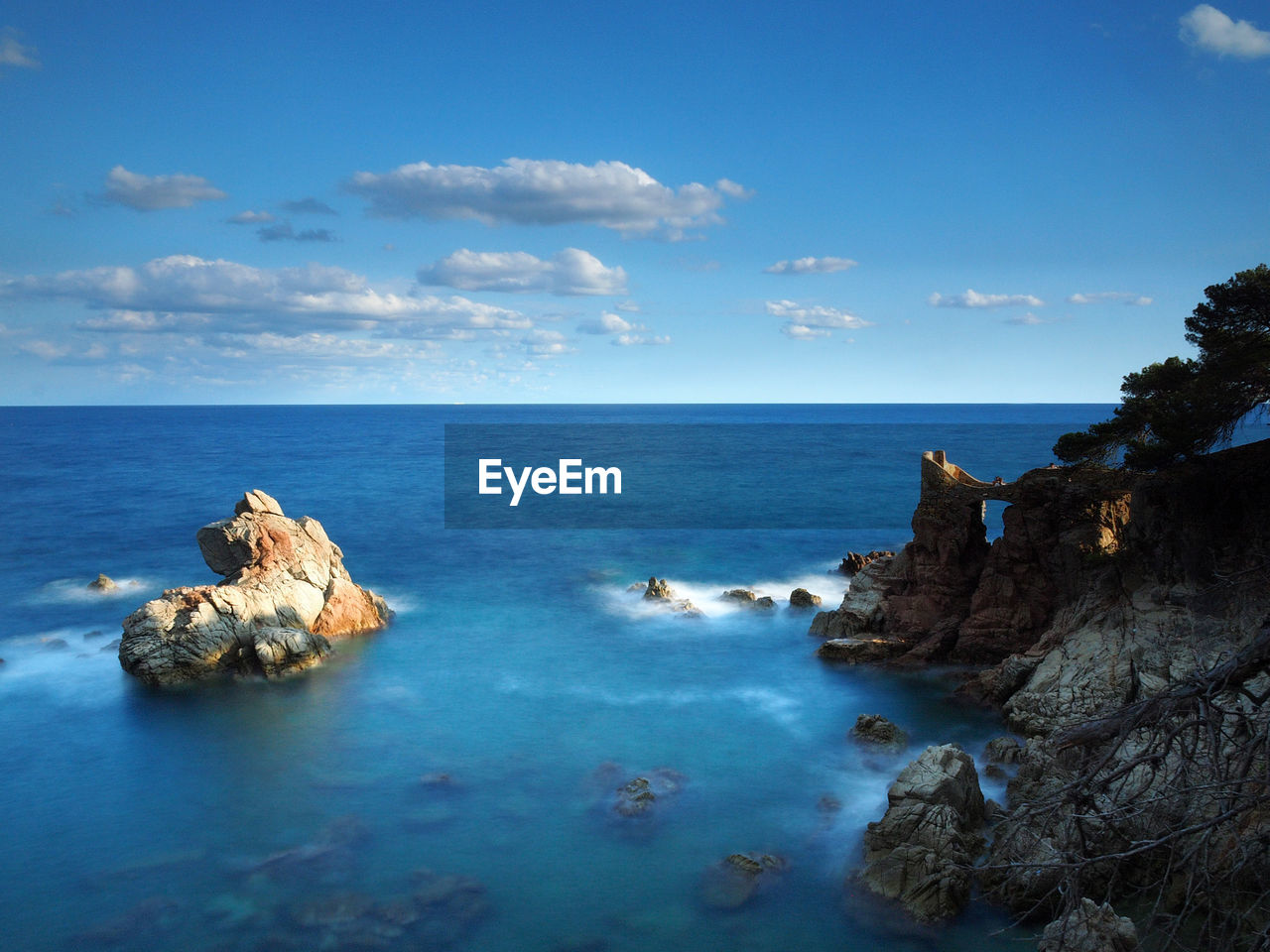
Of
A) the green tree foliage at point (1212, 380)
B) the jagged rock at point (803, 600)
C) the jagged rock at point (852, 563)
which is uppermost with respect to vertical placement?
the green tree foliage at point (1212, 380)

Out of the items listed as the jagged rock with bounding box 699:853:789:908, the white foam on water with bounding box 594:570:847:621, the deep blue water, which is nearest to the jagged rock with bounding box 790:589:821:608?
the white foam on water with bounding box 594:570:847:621

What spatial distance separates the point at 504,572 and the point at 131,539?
26602mm

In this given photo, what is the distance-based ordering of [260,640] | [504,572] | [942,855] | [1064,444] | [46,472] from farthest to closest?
[46,472]
[504,572]
[260,640]
[1064,444]
[942,855]

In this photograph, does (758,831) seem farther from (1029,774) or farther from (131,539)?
(131,539)

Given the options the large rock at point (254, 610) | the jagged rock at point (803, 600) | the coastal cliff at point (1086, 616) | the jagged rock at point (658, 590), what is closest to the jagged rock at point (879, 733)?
the coastal cliff at point (1086, 616)

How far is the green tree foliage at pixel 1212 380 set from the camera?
22.0m

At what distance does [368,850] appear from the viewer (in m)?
21.0

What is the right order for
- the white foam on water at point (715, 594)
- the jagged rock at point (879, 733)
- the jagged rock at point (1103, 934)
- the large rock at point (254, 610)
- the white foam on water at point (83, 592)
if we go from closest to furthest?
1. the jagged rock at point (1103, 934)
2. the jagged rock at point (879, 733)
3. the large rock at point (254, 610)
4. the white foam on water at point (715, 594)
5. the white foam on water at point (83, 592)

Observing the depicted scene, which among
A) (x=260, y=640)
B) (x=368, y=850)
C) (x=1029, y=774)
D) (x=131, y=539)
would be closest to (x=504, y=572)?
(x=260, y=640)

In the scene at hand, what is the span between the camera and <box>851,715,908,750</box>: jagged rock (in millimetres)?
25984

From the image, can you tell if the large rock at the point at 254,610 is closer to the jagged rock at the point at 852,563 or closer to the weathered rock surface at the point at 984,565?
the weathered rock surface at the point at 984,565

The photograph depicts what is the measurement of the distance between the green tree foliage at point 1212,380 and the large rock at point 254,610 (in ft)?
96.6

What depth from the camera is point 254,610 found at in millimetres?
34250

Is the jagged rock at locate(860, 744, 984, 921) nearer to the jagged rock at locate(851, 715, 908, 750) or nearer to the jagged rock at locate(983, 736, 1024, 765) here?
the jagged rock at locate(983, 736, 1024, 765)
